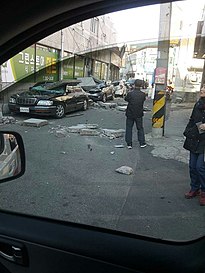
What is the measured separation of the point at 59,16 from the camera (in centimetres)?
127

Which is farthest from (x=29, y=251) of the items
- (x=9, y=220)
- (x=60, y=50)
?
(x=60, y=50)

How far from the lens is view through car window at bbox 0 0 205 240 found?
1324mm

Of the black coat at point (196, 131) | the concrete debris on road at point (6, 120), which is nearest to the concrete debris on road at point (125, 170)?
the black coat at point (196, 131)

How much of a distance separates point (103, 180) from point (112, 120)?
0.70 metres

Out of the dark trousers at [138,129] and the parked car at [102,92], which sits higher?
the parked car at [102,92]

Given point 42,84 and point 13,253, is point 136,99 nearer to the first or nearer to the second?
point 42,84

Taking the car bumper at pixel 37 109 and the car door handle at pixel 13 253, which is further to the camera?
the car bumper at pixel 37 109

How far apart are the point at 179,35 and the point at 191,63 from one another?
0.16m

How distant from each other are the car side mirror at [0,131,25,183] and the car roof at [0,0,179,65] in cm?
38

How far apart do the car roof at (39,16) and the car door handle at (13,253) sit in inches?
33.8

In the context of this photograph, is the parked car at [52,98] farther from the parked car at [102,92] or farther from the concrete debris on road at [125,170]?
the concrete debris on road at [125,170]

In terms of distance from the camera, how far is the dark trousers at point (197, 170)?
175cm

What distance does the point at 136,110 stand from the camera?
182 cm

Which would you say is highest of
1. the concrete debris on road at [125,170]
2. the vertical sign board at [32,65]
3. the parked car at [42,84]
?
the vertical sign board at [32,65]
